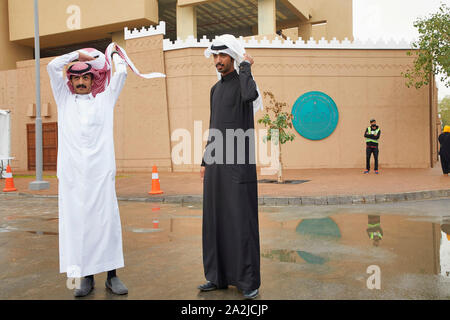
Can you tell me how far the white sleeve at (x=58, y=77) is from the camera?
3.50 meters

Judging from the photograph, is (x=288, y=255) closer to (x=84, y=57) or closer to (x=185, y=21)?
(x=84, y=57)

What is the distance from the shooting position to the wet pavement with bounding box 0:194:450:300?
3477mm

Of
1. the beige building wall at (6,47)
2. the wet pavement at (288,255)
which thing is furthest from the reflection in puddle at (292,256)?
the beige building wall at (6,47)

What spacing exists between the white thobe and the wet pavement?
37 cm

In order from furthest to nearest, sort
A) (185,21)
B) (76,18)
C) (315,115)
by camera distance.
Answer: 1. (76,18)
2. (185,21)
3. (315,115)

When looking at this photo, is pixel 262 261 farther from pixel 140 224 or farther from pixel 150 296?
pixel 140 224

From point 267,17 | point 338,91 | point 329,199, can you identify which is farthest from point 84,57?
point 267,17

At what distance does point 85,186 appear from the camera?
3.45 metres

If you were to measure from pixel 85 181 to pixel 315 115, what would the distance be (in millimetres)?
15757

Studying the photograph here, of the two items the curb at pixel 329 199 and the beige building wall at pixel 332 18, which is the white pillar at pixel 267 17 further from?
the curb at pixel 329 199

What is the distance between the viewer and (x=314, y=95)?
1814cm

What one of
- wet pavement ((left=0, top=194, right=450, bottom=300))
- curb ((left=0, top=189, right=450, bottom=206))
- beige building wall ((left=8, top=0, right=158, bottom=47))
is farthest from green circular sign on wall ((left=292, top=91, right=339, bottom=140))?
wet pavement ((left=0, top=194, right=450, bottom=300))

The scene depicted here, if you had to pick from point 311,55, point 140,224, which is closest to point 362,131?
point 311,55

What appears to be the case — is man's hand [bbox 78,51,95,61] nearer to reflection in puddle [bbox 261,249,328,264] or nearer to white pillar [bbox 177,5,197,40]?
reflection in puddle [bbox 261,249,328,264]
